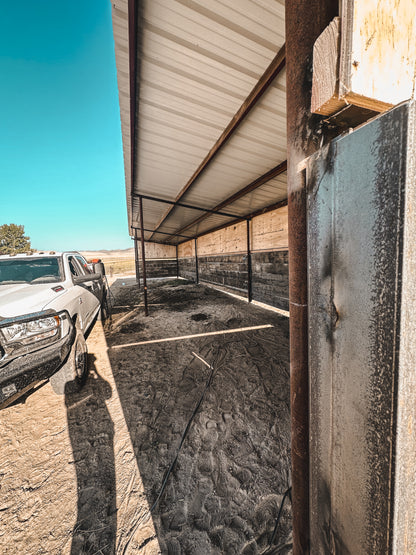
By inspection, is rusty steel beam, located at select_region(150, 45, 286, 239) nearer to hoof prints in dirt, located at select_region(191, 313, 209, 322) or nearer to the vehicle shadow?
hoof prints in dirt, located at select_region(191, 313, 209, 322)

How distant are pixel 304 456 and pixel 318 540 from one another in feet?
0.93

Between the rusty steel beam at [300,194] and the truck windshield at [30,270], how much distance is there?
4.06 m

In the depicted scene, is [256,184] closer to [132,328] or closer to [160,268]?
[132,328]

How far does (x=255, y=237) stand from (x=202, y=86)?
6146 mm

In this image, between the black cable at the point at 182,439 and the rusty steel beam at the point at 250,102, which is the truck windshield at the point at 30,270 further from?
the rusty steel beam at the point at 250,102

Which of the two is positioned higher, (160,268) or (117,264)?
(117,264)

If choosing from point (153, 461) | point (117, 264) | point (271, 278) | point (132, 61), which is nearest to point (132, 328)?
point (153, 461)

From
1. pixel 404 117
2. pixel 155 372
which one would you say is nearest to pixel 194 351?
pixel 155 372

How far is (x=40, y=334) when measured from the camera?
8.00 feet

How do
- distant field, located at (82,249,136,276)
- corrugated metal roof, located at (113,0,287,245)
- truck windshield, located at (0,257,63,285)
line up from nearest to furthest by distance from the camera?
corrugated metal roof, located at (113,0,287,245) < truck windshield, located at (0,257,63,285) < distant field, located at (82,249,136,276)

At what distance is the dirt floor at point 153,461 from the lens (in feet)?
4.94

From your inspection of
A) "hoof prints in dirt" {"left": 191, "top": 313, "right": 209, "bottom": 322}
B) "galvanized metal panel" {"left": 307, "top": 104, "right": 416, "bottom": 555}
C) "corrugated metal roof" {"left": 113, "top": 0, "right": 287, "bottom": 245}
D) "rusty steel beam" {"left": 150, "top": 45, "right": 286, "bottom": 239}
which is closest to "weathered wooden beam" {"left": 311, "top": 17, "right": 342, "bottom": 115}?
"galvanized metal panel" {"left": 307, "top": 104, "right": 416, "bottom": 555}

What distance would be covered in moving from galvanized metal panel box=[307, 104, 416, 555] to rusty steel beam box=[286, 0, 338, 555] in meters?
0.07

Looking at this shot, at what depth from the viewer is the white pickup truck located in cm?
219
